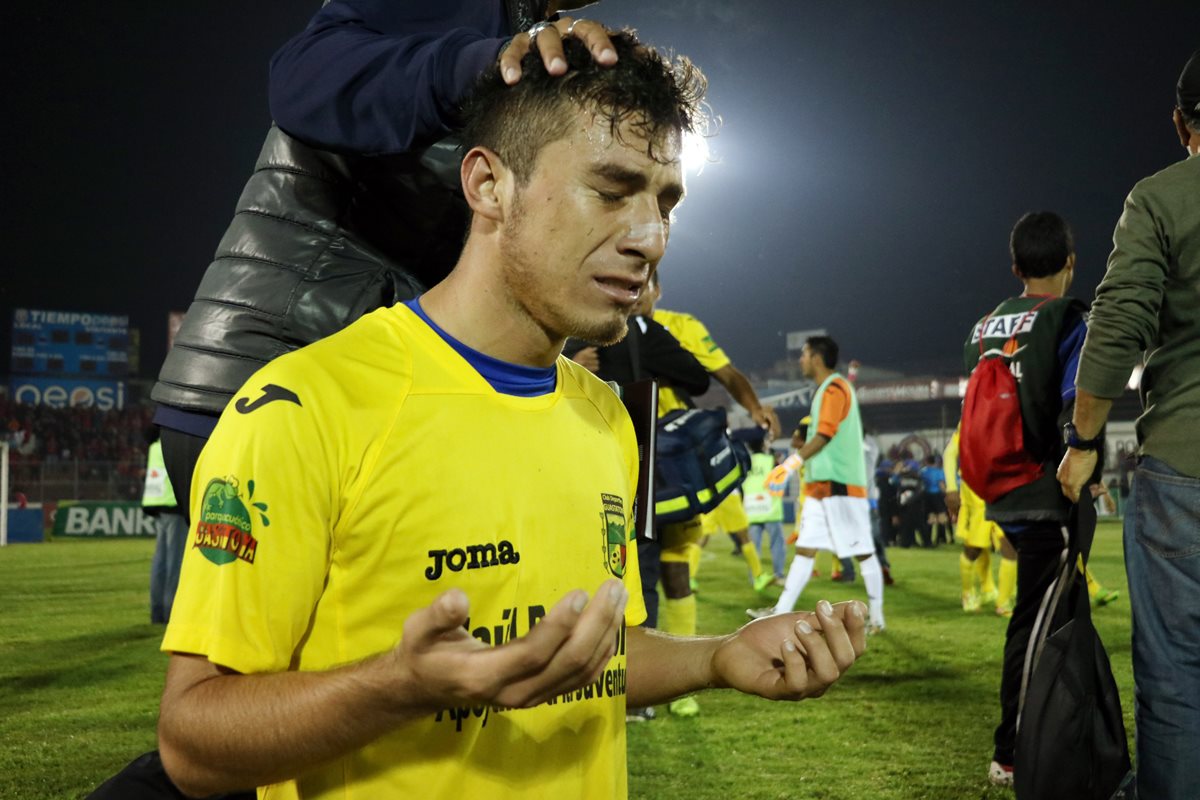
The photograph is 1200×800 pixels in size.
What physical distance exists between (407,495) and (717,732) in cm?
412

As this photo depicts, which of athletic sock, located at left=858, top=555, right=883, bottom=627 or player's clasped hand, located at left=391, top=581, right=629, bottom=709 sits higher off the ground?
player's clasped hand, located at left=391, top=581, right=629, bottom=709

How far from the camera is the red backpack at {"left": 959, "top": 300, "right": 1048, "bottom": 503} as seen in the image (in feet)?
13.4

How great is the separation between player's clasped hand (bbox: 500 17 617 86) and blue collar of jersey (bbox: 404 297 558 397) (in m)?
0.40

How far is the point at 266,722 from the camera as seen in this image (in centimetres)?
113

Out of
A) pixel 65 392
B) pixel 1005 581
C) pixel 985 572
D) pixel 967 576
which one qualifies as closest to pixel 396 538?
pixel 1005 581

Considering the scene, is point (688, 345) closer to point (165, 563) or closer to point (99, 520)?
point (165, 563)

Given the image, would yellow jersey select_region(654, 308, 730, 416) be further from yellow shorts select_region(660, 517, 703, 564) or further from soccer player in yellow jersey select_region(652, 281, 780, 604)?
yellow shorts select_region(660, 517, 703, 564)

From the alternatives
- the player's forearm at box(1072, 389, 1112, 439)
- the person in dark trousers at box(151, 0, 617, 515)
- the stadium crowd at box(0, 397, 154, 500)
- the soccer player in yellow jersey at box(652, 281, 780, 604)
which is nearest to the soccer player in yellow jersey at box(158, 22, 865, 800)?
the person in dark trousers at box(151, 0, 617, 515)

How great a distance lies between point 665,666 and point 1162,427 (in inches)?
77.6

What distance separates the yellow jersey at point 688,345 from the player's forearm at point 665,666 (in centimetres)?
384

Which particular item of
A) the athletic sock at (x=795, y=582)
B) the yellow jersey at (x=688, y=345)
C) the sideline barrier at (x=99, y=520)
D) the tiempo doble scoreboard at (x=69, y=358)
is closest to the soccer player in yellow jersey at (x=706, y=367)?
the yellow jersey at (x=688, y=345)

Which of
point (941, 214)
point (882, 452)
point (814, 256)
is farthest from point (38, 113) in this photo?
point (941, 214)

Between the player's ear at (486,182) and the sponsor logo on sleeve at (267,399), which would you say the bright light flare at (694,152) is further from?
the sponsor logo on sleeve at (267,399)

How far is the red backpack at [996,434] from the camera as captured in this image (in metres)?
4.07
